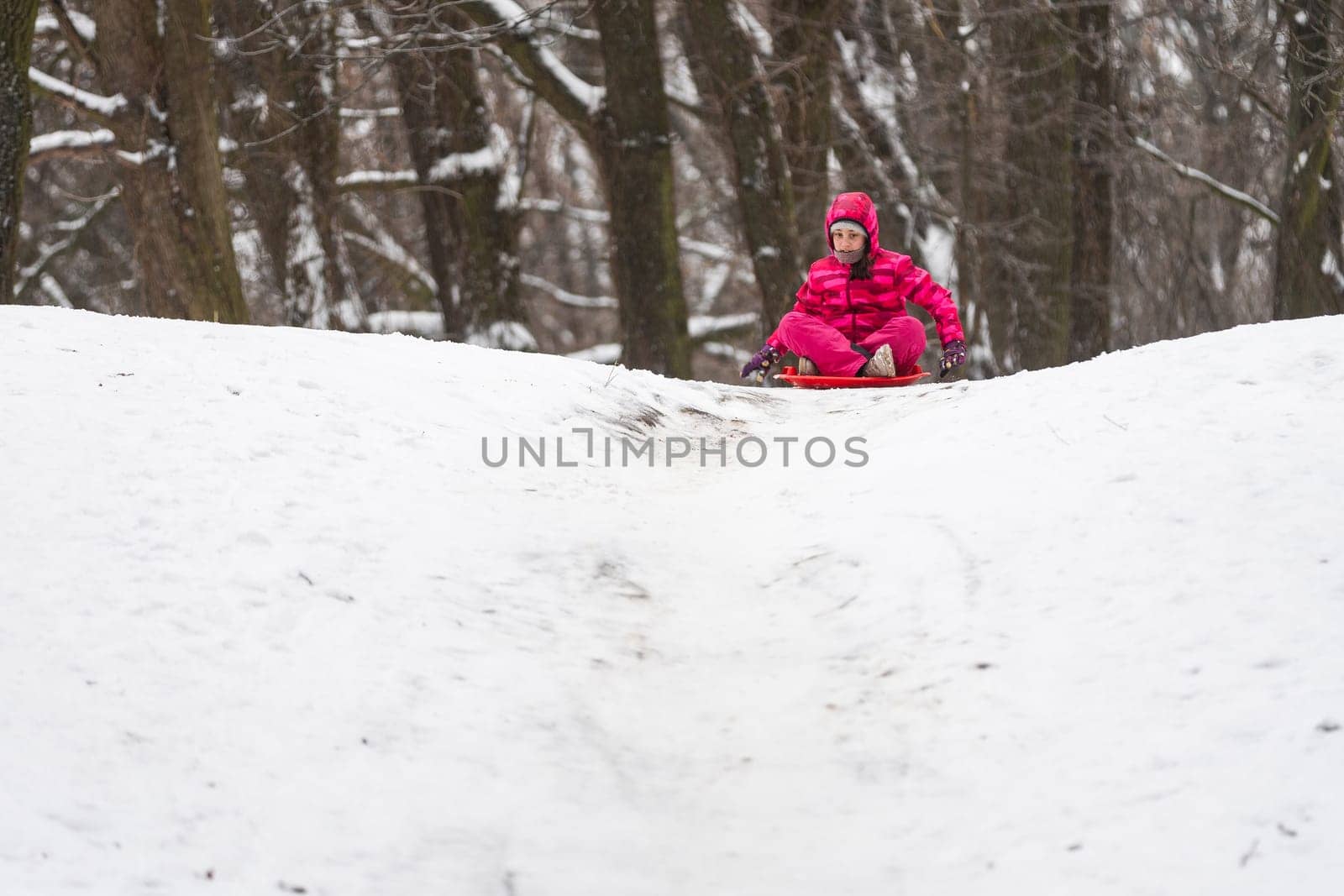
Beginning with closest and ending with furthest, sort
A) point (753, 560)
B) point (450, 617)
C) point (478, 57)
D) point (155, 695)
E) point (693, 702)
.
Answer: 1. point (155, 695)
2. point (693, 702)
3. point (450, 617)
4. point (753, 560)
5. point (478, 57)

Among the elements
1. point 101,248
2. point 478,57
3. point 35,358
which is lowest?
point 35,358

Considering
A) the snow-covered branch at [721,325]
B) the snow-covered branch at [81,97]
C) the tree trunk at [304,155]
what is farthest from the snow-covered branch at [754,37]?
the snow-covered branch at [81,97]

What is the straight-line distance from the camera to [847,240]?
777 cm

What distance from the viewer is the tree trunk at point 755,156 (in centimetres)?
1038

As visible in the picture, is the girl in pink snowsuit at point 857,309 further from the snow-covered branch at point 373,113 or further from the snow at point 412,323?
the snow-covered branch at point 373,113

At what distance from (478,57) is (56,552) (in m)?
10.9

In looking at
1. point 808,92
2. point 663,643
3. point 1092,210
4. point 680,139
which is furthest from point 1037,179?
point 663,643

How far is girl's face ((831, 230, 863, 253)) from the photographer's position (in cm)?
774

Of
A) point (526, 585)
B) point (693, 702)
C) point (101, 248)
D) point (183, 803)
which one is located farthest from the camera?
Result: point (101, 248)

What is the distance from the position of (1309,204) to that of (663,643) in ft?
25.9

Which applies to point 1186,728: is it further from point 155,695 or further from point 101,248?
point 101,248

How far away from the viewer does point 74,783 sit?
2.71 metres

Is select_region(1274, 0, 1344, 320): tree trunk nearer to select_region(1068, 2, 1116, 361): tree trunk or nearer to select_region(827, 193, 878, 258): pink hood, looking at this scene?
select_region(1068, 2, 1116, 361): tree trunk

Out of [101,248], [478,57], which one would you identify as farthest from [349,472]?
[101,248]
